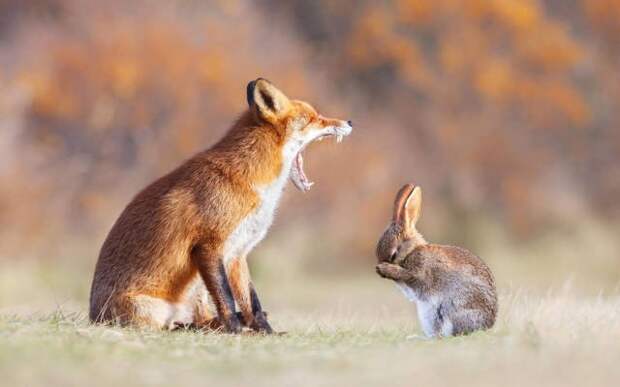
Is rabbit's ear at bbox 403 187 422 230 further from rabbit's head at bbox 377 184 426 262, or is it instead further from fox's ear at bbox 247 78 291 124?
fox's ear at bbox 247 78 291 124

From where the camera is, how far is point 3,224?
21312 millimetres

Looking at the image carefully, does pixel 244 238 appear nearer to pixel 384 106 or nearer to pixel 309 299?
pixel 309 299

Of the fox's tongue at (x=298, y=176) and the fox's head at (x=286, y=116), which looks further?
the fox's tongue at (x=298, y=176)

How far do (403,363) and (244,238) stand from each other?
2.68 meters

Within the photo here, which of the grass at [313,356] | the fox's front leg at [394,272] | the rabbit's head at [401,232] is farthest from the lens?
the rabbit's head at [401,232]

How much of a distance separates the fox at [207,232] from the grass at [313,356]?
0.35m

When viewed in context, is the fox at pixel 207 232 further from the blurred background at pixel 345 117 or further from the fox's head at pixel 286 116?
the blurred background at pixel 345 117

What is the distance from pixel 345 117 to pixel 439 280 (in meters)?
19.7

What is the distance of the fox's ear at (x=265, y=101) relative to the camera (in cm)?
1020

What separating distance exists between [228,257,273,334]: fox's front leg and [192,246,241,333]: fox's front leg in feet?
1.47

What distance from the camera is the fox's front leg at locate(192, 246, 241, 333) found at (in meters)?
9.59

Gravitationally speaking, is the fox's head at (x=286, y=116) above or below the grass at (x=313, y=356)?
above

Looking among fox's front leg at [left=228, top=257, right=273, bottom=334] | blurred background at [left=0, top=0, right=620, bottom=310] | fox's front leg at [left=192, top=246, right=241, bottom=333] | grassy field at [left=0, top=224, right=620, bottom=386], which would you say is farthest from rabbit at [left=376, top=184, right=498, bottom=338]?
blurred background at [left=0, top=0, right=620, bottom=310]

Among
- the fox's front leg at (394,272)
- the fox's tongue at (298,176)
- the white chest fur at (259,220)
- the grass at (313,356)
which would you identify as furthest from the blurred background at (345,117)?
the grass at (313,356)
